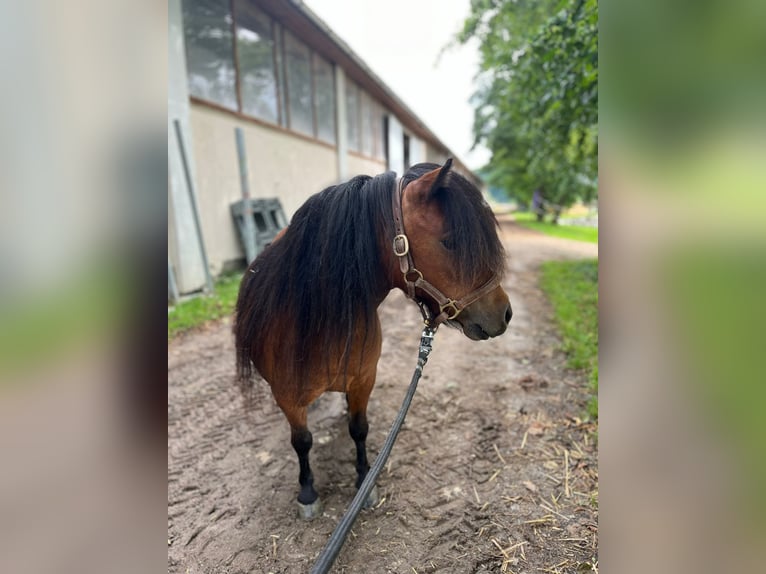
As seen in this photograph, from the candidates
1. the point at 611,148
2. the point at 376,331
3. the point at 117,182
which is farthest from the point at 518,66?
the point at 117,182

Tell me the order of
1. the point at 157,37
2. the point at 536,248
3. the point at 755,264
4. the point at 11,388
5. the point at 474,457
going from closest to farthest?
the point at 11,388 < the point at 755,264 < the point at 157,37 < the point at 474,457 < the point at 536,248

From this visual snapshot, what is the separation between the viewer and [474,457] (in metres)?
2.40

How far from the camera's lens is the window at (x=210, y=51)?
570 centimetres

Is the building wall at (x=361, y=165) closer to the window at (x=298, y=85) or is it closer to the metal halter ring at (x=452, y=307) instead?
the window at (x=298, y=85)

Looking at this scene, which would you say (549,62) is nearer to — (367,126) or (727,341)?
(727,341)

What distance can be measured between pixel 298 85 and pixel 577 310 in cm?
737

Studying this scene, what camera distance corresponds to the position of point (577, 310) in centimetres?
520

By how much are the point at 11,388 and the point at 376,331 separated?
57.6 inches

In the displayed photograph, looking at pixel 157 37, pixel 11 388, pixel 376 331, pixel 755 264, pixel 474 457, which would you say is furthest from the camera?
pixel 474 457

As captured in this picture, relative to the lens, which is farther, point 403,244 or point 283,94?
point 283,94

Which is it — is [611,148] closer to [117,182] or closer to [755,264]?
[755,264]

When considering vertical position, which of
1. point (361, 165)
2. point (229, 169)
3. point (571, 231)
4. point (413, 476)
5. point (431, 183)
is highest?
point (361, 165)

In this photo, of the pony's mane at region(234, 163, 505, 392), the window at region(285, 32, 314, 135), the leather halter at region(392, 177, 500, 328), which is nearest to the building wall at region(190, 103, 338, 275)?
the window at region(285, 32, 314, 135)

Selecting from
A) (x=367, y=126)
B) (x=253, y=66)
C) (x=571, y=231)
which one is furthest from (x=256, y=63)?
(x=571, y=231)
